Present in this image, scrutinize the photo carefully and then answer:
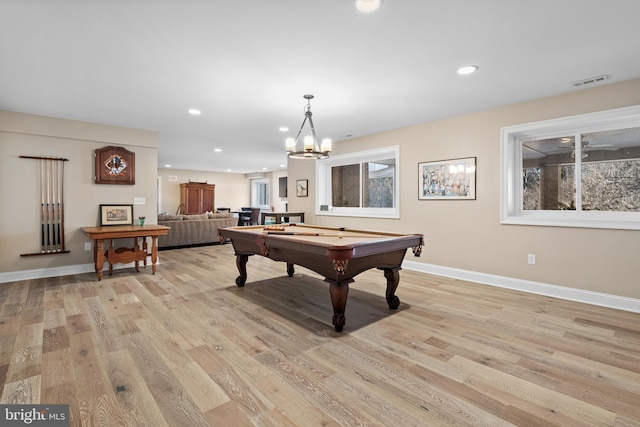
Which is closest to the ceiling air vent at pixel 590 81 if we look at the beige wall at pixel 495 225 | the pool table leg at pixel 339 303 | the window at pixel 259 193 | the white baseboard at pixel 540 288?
the beige wall at pixel 495 225

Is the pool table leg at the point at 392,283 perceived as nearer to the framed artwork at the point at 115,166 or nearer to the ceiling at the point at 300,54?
the ceiling at the point at 300,54

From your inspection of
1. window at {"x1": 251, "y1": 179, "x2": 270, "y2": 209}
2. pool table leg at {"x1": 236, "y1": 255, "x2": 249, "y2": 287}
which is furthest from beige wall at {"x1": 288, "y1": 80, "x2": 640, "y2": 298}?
window at {"x1": 251, "y1": 179, "x2": 270, "y2": 209}

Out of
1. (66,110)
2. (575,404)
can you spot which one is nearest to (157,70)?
(66,110)

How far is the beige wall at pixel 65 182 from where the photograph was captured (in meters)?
4.14

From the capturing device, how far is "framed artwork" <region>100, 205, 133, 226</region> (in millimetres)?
4813

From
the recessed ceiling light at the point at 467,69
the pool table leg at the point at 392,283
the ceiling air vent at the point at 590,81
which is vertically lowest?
the pool table leg at the point at 392,283

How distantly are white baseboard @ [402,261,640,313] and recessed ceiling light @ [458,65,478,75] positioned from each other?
2.59 m

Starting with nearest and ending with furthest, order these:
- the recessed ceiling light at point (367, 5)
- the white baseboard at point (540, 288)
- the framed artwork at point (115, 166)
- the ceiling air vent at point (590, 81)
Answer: the recessed ceiling light at point (367, 5)
the ceiling air vent at point (590, 81)
the white baseboard at point (540, 288)
the framed artwork at point (115, 166)

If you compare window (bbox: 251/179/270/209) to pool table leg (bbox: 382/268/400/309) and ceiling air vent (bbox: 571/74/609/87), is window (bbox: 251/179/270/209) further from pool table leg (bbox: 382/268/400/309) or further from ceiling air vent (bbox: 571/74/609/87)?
ceiling air vent (bbox: 571/74/609/87)

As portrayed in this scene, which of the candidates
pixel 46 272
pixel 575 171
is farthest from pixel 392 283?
pixel 46 272

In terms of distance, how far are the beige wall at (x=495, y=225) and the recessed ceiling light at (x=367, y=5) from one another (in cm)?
279

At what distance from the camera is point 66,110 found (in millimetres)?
4066

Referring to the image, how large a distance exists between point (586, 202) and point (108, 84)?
548cm

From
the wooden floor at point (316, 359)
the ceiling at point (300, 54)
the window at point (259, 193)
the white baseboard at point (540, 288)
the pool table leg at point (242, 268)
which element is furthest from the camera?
the window at point (259, 193)
